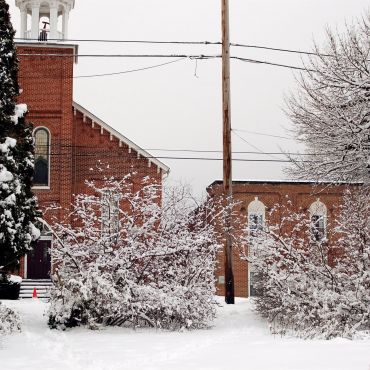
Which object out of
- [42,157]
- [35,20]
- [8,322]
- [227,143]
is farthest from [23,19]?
[8,322]

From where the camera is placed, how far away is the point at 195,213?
58.0 ft

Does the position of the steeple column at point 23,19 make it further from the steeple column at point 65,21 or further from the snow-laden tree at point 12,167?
the snow-laden tree at point 12,167

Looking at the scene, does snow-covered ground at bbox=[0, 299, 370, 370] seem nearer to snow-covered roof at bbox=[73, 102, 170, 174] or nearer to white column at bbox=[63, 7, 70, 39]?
snow-covered roof at bbox=[73, 102, 170, 174]

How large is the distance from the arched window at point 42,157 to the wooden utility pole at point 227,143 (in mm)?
14456

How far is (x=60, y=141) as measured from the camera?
1248 inches

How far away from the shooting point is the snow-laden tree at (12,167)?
40.6 ft

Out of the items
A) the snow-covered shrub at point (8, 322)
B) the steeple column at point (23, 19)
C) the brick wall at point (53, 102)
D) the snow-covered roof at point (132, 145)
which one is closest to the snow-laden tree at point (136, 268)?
the snow-covered shrub at point (8, 322)

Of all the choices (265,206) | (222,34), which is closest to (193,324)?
(222,34)

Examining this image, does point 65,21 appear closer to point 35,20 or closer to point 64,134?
point 35,20

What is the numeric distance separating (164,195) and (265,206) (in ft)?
59.8

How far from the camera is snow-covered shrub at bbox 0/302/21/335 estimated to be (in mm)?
13362

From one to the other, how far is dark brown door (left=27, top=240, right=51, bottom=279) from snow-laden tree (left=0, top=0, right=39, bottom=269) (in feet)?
59.7

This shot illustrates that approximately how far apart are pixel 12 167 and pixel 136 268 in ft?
14.4

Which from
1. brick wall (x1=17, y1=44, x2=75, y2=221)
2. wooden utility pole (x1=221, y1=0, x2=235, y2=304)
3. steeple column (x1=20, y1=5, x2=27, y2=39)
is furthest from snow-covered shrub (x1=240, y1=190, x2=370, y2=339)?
steeple column (x1=20, y1=5, x2=27, y2=39)
